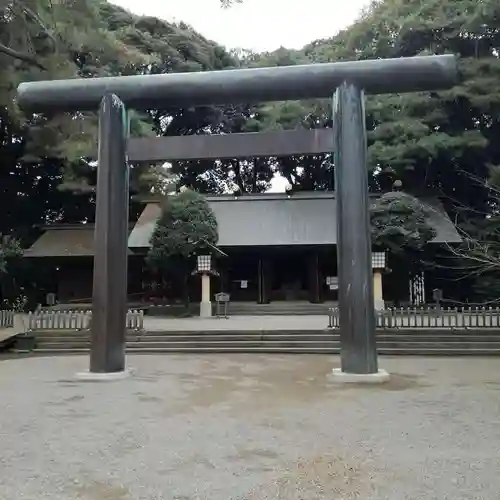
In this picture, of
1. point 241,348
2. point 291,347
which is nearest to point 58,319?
point 241,348

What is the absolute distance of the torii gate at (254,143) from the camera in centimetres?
859

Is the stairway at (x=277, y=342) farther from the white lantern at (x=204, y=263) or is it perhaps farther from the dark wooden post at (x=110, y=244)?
the white lantern at (x=204, y=263)

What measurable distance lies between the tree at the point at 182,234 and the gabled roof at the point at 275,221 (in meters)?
1.83

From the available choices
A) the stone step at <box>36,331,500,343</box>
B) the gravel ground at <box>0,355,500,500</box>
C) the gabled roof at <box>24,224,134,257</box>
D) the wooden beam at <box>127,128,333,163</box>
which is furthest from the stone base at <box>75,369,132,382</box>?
the gabled roof at <box>24,224,134,257</box>

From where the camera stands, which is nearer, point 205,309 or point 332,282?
point 205,309

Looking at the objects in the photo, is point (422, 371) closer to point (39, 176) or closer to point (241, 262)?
point (241, 262)

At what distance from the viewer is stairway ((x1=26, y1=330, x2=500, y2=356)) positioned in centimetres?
1328

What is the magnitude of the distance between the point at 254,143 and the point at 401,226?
1301 centimetres

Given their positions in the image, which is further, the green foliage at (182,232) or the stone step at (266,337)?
the green foliage at (182,232)

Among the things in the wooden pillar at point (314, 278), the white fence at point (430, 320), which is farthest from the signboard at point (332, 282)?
the white fence at point (430, 320)

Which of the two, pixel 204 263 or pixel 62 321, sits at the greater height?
pixel 204 263

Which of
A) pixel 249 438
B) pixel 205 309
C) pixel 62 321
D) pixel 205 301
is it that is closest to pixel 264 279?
pixel 205 301

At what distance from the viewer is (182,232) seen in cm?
2195

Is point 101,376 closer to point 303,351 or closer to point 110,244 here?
point 110,244
